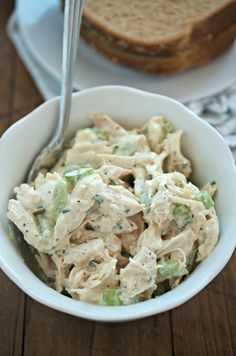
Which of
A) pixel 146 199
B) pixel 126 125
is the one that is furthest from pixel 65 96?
pixel 146 199

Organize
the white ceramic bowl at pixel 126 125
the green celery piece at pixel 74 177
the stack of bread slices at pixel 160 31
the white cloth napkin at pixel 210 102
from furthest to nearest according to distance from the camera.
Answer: the stack of bread slices at pixel 160 31 → the white cloth napkin at pixel 210 102 → the green celery piece at pixel 74 177 → the white ceramic bowl at pixel 126 125

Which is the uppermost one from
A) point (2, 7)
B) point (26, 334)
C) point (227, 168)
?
point (227, 168)

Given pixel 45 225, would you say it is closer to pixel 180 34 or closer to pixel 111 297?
Result: pixel 111 297

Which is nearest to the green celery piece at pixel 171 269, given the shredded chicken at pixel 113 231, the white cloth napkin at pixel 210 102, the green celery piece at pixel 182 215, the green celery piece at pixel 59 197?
the shredded chicken at pixel 113 231

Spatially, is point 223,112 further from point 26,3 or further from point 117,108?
point 26,3

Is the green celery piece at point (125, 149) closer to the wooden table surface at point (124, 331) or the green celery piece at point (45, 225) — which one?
the green celery piece at point (45, 225)

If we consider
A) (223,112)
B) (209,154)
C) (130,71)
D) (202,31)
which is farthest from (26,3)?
(209,154)
